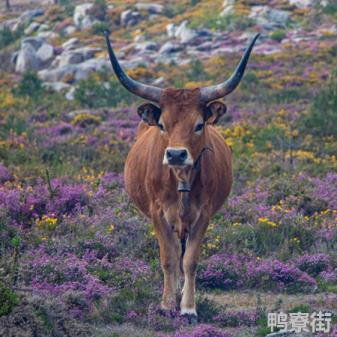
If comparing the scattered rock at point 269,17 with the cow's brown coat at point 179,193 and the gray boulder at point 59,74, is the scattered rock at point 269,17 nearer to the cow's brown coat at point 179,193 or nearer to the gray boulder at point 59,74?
the gray boulder at point 59,74

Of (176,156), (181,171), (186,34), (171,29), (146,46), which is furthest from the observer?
(171,29)

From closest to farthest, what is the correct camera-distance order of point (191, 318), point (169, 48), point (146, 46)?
point (191, 318)
point (169, 48)
point (146, 46)

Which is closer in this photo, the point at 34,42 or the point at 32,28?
the point at 34,42

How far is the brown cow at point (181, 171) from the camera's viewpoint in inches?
343

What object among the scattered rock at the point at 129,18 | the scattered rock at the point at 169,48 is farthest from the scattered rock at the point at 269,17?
the scattered rock at the point at 129,18

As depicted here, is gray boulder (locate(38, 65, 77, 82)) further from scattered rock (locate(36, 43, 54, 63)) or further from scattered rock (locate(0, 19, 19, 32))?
scattered rock (locate(0, 19, 19, 32))

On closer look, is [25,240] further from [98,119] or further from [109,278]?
[98,119]

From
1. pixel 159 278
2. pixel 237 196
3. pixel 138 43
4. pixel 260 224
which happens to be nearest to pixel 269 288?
pixel 159 278

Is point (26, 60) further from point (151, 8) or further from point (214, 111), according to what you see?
point (214, 111)

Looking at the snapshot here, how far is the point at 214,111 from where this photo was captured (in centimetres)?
898

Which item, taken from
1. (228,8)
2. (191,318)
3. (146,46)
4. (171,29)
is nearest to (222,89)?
(191,318)

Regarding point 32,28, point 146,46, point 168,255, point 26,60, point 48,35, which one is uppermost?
point 168,255
